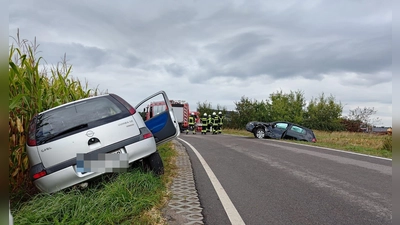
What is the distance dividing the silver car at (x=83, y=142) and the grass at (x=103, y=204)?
23cm

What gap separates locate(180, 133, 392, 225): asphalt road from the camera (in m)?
3.93

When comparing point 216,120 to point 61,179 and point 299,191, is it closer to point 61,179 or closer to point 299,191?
point 299,191

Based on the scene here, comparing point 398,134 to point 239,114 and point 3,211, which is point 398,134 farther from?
point 239,114

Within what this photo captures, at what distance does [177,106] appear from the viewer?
27.3 m

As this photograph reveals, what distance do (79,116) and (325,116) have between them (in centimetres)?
3400

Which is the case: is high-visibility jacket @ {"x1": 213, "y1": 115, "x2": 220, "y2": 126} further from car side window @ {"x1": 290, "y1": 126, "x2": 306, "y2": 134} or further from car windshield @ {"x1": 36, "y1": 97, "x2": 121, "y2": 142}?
car windshield @ {"x1": 36, "y1": 97, "x2": 121, "y2": 142}

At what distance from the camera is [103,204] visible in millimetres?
3939

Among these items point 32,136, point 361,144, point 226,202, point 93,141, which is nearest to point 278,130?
point 361,144

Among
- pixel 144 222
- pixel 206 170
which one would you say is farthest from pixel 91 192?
pixel 206 170

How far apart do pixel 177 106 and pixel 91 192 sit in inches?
899

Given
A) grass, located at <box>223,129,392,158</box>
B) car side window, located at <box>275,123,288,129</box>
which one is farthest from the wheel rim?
grass, located at <box>223,129,392,158</box>

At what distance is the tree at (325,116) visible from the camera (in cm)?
3444

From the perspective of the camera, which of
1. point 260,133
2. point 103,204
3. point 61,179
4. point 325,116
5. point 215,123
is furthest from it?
point 325,116

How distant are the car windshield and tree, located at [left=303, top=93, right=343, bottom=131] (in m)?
33.0
